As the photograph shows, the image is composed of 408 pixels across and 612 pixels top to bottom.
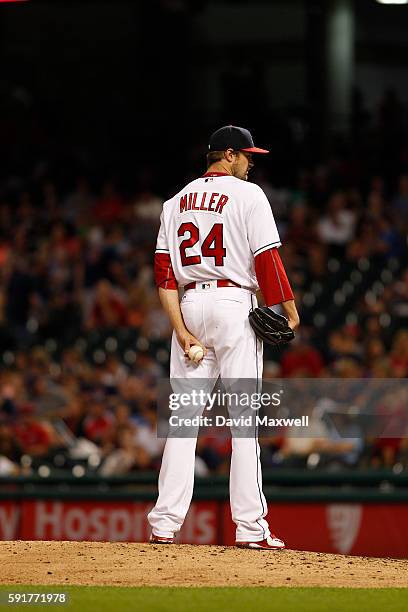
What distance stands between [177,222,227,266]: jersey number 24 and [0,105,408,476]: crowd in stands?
4.13 meters

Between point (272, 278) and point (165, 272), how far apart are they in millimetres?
528

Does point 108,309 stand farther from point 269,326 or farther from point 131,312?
point 269,326

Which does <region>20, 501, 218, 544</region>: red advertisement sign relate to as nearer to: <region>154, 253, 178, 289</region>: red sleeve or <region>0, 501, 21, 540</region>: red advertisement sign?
<region>0, 501, 21, 540</region>: red advertisement sign

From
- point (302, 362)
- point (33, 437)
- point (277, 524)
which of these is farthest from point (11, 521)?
point (302, 362)

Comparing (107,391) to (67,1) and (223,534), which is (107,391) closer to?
(223,534)

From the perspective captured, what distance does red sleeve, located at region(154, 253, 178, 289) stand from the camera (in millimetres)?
6371

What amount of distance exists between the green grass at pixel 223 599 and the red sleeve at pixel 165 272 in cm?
152

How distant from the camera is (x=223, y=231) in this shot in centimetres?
622

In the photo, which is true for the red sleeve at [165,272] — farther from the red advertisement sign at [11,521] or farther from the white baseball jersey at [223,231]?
the red advertisement sign at [11,521]

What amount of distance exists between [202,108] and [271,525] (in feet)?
38.6

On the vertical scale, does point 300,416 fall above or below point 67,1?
below

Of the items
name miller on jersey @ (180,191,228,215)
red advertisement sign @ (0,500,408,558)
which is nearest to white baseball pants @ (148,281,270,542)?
name miller on jersey @ (180,191,228,215)

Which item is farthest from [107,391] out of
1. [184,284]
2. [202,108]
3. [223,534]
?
[202,108]

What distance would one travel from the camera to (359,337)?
12484 millimetres
